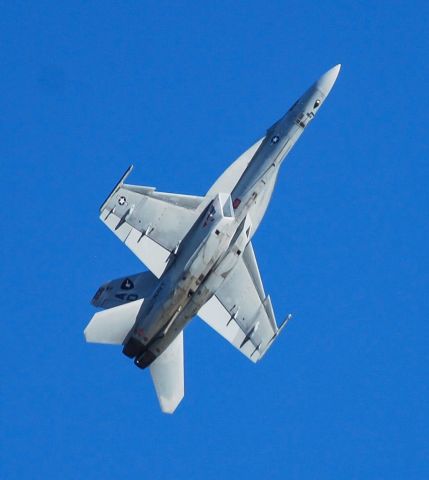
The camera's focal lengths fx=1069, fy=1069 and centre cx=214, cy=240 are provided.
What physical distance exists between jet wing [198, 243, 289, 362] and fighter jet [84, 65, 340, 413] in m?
0.03

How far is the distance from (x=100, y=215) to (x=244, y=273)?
16.4 feet

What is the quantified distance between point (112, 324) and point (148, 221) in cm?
356

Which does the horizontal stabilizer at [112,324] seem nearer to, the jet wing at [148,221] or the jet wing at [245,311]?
the jet wing at [148,221]

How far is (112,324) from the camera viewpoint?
2970 cm

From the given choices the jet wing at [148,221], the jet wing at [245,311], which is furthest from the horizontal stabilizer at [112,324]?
the jet wing at [245,311]

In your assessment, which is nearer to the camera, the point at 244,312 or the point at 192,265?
the point at 192,265

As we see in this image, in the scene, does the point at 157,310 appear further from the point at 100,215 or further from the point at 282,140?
the point at 282,140

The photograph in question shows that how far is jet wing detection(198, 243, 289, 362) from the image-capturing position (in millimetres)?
32938

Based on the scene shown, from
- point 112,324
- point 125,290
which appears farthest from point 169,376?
point 125,290

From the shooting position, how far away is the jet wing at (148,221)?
3127 centimetres

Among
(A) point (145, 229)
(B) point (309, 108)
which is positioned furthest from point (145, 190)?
(B) point (309, 108)

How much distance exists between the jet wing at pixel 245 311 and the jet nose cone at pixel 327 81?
5285 mm

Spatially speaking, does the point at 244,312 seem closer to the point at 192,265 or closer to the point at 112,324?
the point at 192,265

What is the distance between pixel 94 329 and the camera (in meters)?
29.6
